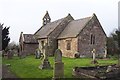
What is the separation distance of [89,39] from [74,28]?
3176mm

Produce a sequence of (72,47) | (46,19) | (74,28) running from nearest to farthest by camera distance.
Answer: (72,47)
(74,28)
(46,19)

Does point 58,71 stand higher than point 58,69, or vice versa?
point 58,69

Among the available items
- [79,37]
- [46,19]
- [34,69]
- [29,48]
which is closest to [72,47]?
[79,37]

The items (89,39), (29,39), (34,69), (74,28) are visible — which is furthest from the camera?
(29,39)

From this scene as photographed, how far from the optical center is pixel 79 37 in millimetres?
34406

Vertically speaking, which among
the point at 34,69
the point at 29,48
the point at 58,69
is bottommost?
the point at 34,69

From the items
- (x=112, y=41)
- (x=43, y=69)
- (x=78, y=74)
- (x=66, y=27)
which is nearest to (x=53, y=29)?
(x=66, y=27)

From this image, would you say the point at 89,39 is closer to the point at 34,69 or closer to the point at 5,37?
the point at 5,37

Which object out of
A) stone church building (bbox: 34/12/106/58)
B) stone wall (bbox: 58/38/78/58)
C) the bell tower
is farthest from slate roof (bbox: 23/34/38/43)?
stone wall (bbox: 58/38/78/58)

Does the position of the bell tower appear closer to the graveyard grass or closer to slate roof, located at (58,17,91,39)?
slate roof, located at (58,17,91,39)

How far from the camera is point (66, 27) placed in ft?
132

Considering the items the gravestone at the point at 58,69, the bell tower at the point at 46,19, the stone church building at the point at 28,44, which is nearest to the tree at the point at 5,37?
the stone church building at the point at 28,44

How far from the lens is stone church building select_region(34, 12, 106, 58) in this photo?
34750 millimetres

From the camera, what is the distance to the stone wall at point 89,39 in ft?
114
